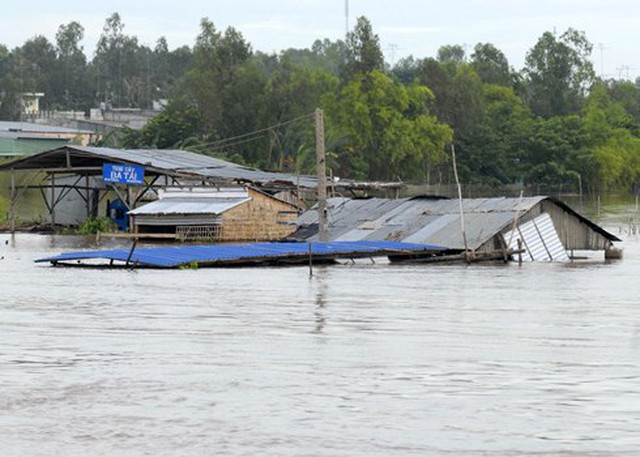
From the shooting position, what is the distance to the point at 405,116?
263 feet

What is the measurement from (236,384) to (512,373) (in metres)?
3.00

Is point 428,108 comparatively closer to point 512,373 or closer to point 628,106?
point 628,106

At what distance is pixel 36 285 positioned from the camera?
26.3m

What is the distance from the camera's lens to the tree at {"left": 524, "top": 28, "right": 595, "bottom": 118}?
10081 centimetres

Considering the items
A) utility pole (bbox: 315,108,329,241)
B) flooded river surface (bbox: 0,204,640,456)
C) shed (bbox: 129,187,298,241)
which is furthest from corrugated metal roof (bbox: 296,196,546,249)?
flooded river surface (bbox: 0,204,640,456)

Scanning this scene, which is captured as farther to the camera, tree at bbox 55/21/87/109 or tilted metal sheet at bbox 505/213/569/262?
tree at bbox 55/21/87/109

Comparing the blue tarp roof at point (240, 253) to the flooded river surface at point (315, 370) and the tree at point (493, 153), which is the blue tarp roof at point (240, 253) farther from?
the tree at point (493, 153)

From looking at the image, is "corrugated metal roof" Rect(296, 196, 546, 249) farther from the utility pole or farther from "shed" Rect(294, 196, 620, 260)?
the utility pole

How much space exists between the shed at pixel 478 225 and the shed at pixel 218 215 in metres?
3.89

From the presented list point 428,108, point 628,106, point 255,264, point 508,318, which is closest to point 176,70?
point 628,106

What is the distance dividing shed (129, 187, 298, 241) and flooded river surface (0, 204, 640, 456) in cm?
1528

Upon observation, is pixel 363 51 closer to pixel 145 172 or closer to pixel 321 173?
pixel 145 172

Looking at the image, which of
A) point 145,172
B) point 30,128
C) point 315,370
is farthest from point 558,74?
point 315,370

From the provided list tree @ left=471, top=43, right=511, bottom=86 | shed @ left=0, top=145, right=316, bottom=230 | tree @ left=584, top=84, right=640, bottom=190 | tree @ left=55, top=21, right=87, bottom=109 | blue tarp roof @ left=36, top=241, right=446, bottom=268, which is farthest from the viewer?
tree @ left=55, top=21, right=87, bottom=109
